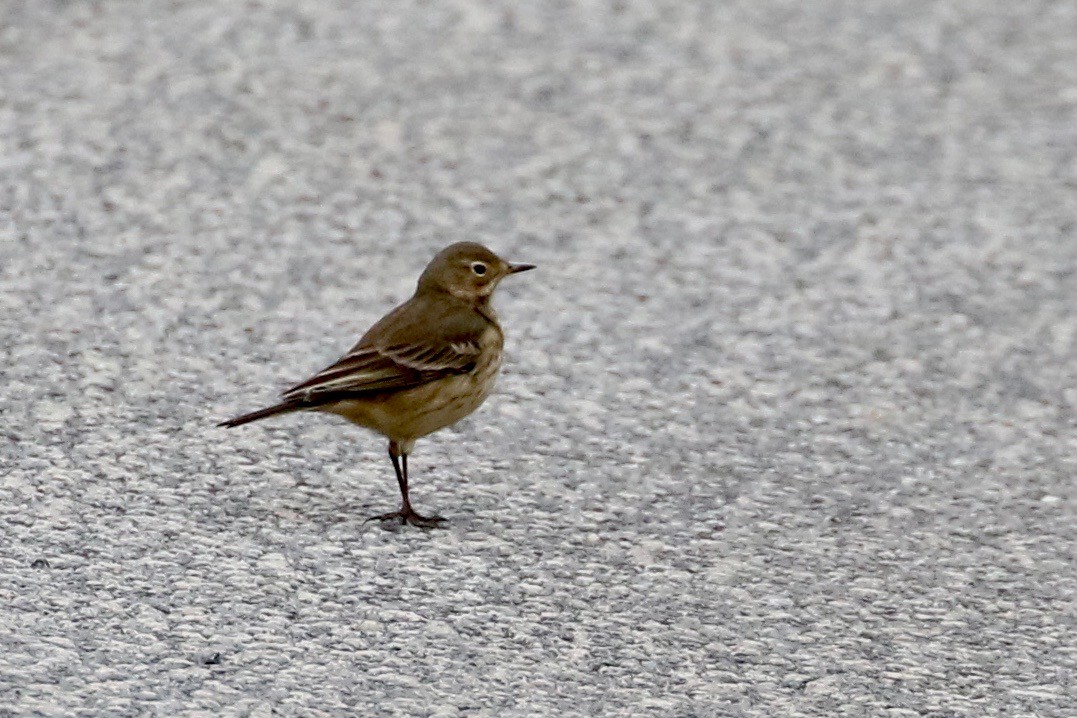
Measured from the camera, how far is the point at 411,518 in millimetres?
6707

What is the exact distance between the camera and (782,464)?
24.5 feet

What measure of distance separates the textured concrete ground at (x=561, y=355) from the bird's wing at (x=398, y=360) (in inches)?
16.7

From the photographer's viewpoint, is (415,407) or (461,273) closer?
(415,407)

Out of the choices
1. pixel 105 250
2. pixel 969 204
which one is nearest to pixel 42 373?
pixel 105 250

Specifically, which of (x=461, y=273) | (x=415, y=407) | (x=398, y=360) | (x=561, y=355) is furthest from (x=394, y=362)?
(x=561, y=355)

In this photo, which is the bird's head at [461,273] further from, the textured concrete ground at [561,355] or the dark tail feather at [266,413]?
the dark tail feather at [266,413]

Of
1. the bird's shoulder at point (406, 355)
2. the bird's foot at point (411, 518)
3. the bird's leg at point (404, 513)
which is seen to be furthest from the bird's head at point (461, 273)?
the bird's foot at point (411, 518)

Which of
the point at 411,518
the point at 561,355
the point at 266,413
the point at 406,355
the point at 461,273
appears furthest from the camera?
the point at 561,355

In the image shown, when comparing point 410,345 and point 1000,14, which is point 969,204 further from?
point 410,345

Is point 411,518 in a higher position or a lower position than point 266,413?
lower

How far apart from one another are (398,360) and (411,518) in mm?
508

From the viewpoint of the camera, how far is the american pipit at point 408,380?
6672mm

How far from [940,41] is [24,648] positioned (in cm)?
815

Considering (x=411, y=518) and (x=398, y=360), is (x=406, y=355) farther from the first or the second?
(x=411, y=518)
